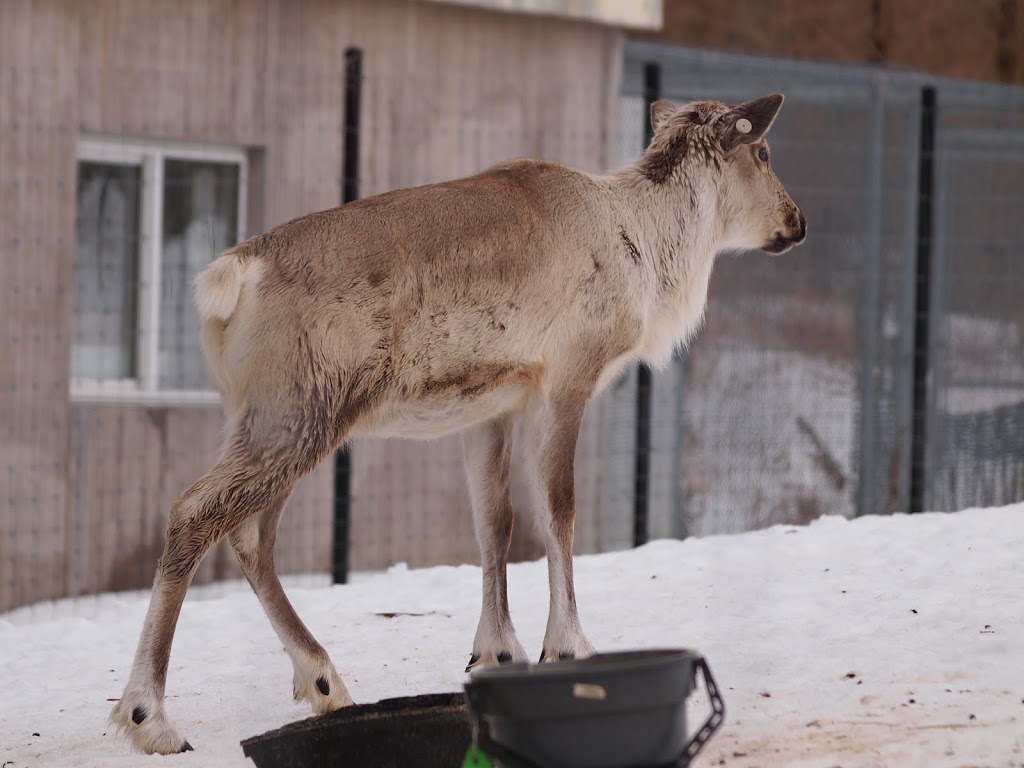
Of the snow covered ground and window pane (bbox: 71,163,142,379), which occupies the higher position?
window pane (bbox: 71,163,142,379)

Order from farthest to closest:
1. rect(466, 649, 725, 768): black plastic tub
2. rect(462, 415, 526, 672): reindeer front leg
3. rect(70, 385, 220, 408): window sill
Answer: rect(70, 385, 220, 408): window sill → rect(462, 415, 526, 672): reindeer front leg → rect(466, 649, 725, 768): black plastic tub

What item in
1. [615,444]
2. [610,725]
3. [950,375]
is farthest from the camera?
[950,375]

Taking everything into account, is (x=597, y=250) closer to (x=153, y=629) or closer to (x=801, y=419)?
(x=153, y=629)

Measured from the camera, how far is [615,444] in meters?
10.6

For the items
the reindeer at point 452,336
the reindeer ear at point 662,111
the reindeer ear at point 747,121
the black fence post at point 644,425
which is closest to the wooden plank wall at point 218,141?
the black fence post at point 644,425

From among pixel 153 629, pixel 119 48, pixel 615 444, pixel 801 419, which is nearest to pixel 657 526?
pixel 615 444

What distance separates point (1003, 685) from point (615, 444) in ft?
20.4

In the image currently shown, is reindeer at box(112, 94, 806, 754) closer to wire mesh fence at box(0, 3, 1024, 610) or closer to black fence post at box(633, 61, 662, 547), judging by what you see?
black fence post at box(633, 61, 662, 547)

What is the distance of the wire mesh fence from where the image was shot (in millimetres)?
9086

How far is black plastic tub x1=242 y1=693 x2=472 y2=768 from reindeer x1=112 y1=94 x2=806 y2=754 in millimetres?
447

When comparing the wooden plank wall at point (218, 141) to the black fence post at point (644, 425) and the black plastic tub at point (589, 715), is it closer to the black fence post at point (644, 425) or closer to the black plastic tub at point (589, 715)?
the black fence post at point (644, 425)

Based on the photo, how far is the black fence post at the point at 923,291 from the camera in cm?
934

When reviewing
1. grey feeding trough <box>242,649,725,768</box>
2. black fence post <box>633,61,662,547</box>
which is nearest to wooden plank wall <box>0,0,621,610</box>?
black fence post <box>633,61,662,547</box>

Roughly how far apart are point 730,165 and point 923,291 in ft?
13.1
